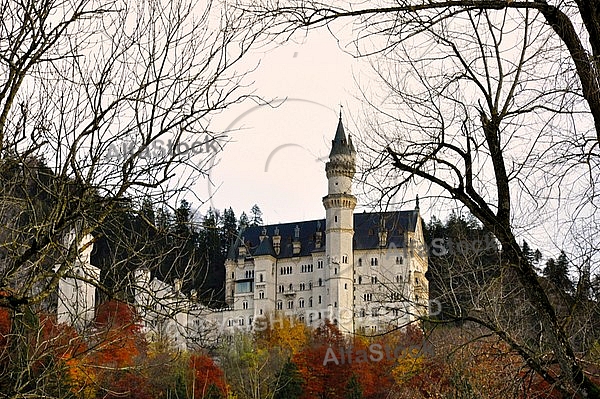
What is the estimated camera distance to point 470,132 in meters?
6.31

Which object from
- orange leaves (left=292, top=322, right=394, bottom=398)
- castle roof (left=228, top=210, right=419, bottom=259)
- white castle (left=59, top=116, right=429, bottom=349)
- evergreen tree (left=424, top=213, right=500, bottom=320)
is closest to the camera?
evergreen tree (left=424, top=213, right=500, bottom=320)

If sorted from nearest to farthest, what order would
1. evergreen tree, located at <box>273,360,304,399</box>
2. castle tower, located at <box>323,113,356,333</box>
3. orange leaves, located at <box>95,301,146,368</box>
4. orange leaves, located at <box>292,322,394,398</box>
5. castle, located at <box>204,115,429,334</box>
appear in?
orange leaves, located at <box>95,301,146,368</box>
evergreen tree, located at <box>273,360,304,399</box>
orange leaves, located at <box>292,322,394,398</box>
castle, located at <box>204,115,429,334</box>
castle tower, located at <box>323,113,356,333</box>

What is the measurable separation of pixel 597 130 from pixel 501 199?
1.01m

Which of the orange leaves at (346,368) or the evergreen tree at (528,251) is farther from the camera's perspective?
the orange leaves at (346,368)

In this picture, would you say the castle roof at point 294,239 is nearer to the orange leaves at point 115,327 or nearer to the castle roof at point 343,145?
the castle roof at point 343,145

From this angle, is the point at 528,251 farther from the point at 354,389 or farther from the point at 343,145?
the point at 343,145

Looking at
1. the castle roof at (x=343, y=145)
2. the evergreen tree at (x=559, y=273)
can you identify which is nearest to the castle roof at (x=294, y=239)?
the castle roof at (x=343, y=145)

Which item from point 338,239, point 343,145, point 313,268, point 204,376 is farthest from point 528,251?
point 313,268

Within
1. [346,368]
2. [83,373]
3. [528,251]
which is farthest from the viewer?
[346,368]

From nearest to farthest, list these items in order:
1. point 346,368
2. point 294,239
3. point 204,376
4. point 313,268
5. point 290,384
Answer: point 204,376 < point 290,384 < point 346,368 < point 313,268 < point 294,239

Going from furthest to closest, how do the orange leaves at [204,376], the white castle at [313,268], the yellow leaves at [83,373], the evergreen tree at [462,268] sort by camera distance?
the white castle at [313,268] → the orange leaves at [204,376] → the evergreen tree at [462,268] → the yellow leaves at [83,373]

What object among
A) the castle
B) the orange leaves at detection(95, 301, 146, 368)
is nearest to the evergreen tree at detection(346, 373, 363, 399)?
the orange leaves at detection(95, 301, 146, 368)

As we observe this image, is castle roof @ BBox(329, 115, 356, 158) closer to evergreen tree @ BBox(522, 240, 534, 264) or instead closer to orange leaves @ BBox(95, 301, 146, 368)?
evergreen tree @ BBox(522, 240, 534, 264)

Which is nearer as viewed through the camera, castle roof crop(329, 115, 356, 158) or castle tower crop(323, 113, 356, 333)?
castle roof crop(329, 115, 356, 158)
